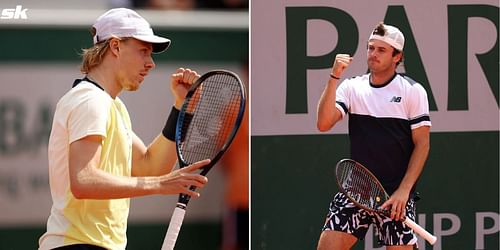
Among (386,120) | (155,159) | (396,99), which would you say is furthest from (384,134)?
(155,159)

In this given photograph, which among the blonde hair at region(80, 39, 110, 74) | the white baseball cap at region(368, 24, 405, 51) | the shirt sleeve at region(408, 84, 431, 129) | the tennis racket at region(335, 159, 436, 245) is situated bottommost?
the tennis racket at region(335, 159, 436, 245)

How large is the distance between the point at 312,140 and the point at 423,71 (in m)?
0.67

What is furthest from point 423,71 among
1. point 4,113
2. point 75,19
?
point 4,113

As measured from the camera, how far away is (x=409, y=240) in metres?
4.87

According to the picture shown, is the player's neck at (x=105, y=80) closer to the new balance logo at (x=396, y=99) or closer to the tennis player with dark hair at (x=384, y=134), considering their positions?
the tennis player with dark hair at (x=384, y=134)

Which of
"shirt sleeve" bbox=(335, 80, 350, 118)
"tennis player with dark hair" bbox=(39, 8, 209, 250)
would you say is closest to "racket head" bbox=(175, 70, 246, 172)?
"tennis player with dark hair" bbox=(39, 8, 209, 250)

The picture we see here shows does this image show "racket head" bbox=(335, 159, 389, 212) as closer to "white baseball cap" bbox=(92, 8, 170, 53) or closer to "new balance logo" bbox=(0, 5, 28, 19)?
"white baseball cap" bbox=(92, 8, 170, 53)

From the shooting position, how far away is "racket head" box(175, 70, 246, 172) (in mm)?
3900

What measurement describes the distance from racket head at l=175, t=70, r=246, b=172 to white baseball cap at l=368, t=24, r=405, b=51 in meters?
1.08

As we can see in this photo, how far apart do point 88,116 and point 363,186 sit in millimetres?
1764

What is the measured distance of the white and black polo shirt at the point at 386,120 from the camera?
193 inches

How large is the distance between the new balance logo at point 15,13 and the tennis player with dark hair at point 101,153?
1737mm

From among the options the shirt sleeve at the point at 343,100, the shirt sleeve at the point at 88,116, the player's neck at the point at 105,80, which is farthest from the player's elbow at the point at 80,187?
the shirt sleeve at the point at 343,100

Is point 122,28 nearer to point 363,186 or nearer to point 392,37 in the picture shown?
point 363,186
